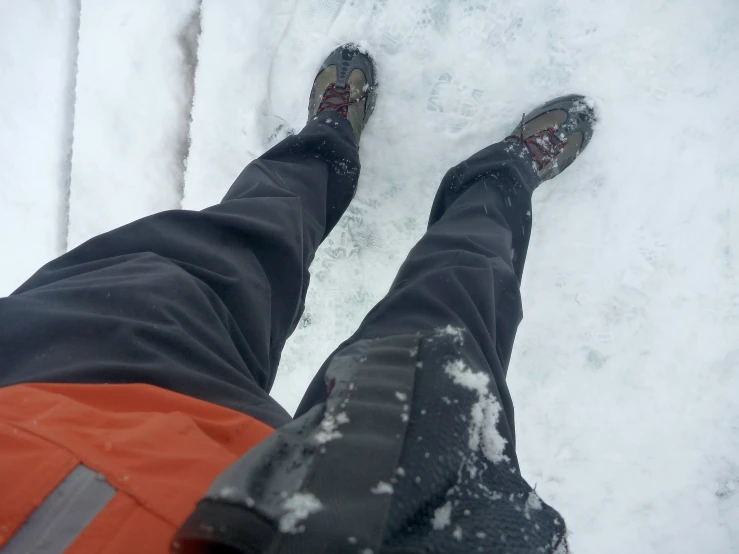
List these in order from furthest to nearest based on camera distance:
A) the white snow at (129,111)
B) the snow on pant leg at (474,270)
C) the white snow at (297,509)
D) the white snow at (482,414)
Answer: the white snow at (129,111), the snow on pant leg at (474,270), the white snow at (482,414), the white snow at (297,509)

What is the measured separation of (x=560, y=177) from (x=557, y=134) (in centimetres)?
13

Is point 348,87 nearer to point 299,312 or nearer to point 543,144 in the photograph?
point 543,144

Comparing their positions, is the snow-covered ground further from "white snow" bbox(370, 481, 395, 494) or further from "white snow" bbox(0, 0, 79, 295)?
"white snow" bbox(370, 481, 395, 494)

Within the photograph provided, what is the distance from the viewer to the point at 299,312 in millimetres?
1050

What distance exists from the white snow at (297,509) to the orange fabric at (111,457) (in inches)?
4.2

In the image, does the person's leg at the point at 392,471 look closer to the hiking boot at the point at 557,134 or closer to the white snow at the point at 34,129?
the hiking boot at the point at 557,134

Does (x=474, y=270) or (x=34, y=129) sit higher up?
(x=34, y=129)

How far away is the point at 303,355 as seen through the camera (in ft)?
4.81

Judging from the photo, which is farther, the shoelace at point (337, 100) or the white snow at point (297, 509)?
the shoelace at point (337, 100)

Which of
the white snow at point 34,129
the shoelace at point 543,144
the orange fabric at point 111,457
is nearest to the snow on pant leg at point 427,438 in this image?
the orange fabric at point 111,457

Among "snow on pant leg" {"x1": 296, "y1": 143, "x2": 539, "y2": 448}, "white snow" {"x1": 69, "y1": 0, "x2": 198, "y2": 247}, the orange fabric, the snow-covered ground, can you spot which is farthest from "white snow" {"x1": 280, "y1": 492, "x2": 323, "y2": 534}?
"white snow" {"x1": 69, "y1": 0, "x2": 198, "y2": 247}

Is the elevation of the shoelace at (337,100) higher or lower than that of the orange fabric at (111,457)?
higher

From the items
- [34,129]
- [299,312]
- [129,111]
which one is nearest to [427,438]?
[299,312]

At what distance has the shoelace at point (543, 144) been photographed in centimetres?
127
